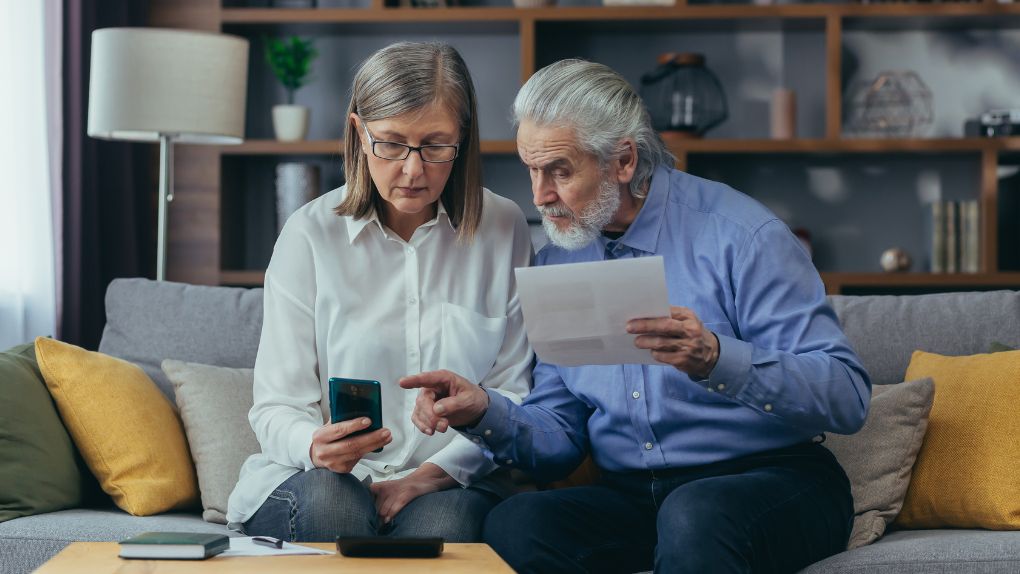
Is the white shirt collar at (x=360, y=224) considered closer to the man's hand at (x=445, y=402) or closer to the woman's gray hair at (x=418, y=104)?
the woman's gray hair at (x=418, y=104)

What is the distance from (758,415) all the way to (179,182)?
9.10ft

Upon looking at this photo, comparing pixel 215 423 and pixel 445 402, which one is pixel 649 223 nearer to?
pixel 445 402

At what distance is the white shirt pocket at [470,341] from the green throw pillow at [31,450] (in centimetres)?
72

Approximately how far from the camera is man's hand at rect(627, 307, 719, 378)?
152 cm

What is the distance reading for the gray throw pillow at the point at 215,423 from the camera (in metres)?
2.11

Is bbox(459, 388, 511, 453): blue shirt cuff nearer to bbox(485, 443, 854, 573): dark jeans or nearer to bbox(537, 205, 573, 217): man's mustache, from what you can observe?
bbox(485, 443, 854, 573): dark jeans

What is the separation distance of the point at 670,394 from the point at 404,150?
1.95ft

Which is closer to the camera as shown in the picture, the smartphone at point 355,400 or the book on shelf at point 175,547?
the book on shelf at point 175,547

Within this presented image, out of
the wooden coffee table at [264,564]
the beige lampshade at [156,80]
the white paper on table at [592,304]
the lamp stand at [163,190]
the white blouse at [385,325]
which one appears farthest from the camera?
the lamp stand at [163,190]

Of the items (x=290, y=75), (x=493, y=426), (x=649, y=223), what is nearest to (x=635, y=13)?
(x=290, y=75)

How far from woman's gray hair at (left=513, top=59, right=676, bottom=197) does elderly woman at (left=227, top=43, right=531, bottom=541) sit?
0.15 m

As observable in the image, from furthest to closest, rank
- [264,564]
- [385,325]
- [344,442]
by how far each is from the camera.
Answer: [385,325] < [344,442] < [264,564]

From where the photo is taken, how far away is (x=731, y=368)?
5.22ft

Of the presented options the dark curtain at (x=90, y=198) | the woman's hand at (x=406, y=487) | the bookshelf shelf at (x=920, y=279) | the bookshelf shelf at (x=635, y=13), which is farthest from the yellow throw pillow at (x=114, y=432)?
the bookshelf shelf at (x=920, y=279)
